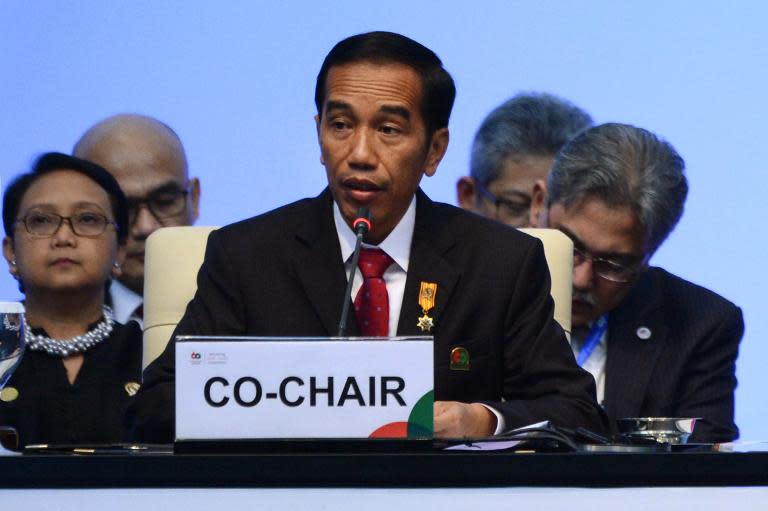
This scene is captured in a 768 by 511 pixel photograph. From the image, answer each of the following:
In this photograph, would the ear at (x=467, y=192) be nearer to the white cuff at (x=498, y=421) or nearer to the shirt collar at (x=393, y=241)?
the shirt collar at (x=393, y=241)

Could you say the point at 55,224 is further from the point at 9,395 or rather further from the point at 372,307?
the point at 372,307

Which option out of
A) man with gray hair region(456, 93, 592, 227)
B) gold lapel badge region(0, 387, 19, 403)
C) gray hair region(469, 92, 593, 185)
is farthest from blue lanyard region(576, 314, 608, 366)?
gold lapel badge region(0, 387, 19, 403)

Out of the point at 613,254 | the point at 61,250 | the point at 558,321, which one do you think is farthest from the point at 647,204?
the point at 61,250

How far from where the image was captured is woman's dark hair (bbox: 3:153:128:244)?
3016 mm

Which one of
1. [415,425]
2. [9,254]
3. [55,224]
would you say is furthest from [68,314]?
[415,425]

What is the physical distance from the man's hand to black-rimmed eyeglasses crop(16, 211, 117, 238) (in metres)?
1.10

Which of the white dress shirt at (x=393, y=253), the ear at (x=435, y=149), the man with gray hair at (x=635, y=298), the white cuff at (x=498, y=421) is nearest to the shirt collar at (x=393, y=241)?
the white dress shirt at (x=393, y=253)

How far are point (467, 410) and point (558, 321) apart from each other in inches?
23.6

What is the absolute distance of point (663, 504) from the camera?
56.9 inches

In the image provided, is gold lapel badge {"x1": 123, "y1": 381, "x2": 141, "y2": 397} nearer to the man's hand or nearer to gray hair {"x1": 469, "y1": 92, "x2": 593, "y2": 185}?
the man's hand

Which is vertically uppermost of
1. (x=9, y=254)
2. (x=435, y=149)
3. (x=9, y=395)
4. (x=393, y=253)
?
(x=435, y=149)

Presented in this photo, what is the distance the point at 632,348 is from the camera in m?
2.98

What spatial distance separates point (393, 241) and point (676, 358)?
778 mm

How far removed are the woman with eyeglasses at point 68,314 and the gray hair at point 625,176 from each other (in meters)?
0.99
